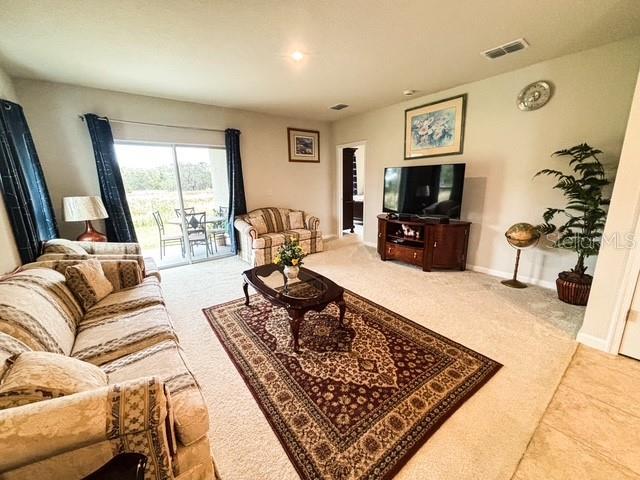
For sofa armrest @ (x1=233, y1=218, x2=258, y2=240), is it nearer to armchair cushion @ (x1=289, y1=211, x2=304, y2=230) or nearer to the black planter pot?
armchair cushion @ (x1=289, y1=211, x2=304, y2=230)

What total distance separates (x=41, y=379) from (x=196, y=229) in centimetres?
391

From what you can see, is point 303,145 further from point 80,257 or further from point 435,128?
point 80,257

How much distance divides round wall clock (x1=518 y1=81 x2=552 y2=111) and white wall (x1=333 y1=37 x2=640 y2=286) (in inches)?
2.3

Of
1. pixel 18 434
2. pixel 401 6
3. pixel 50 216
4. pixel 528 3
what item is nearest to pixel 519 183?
pixel 528 3

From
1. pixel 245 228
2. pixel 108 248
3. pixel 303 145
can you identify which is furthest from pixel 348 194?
pixel 108 248

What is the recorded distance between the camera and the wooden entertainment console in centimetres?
371

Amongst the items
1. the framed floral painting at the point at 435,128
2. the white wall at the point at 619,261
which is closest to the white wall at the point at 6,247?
the white wall at the point at 619,261

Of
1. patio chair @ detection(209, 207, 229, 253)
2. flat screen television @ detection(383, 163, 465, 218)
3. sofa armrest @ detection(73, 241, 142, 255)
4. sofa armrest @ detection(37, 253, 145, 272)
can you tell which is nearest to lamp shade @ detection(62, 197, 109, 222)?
sofa armrest @ detection(73, 241, 142, 255)

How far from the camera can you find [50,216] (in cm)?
301

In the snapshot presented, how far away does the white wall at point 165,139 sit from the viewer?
10.6ft

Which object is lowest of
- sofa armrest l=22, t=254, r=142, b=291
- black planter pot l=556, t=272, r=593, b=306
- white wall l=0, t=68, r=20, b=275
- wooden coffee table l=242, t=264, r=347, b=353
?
black planter pot l=556, t=272, r=593, b=306

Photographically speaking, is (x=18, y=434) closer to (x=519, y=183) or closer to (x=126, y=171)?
(x=126, y=171)

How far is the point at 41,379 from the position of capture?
36.5 inches

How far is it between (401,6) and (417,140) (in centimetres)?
254
